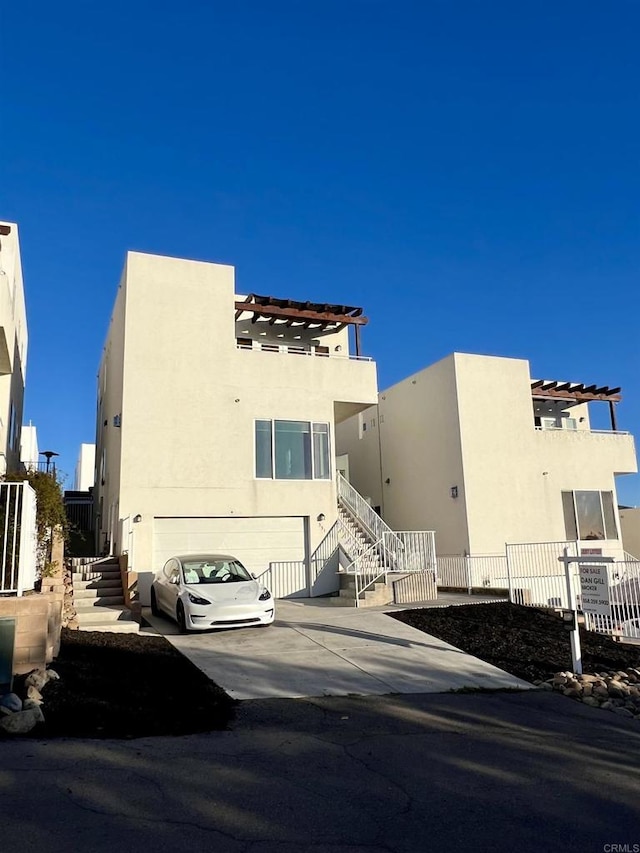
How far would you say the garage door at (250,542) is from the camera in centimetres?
1673

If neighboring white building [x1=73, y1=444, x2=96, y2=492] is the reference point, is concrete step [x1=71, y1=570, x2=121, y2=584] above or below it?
below

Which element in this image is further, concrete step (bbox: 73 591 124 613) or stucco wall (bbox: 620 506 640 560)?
stucco wall (bbox: 620 506 640 560)

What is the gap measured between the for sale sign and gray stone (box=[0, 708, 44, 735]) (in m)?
8.42

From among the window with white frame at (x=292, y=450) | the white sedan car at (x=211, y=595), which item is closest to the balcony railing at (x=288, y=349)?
the window with white frame at (x=292, y=450)

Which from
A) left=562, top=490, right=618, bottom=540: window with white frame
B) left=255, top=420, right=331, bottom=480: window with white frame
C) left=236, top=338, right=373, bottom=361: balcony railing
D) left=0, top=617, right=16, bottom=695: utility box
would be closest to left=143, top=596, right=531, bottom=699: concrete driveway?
left=0, top=617, right=16, bottom=695: utility box

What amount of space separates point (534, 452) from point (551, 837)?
19.0m

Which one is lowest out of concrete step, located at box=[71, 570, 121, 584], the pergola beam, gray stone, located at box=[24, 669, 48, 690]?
gray stone, located at box=[24, 669, 48, 690]

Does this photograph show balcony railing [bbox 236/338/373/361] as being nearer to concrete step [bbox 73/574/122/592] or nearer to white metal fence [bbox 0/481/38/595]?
concrete step [bbox 73/574/122/592]

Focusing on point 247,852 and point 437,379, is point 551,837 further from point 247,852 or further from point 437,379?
point 437,379

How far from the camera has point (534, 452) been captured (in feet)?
72.8

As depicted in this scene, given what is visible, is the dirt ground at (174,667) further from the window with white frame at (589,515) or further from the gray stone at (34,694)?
the window with white frame at (589,515)

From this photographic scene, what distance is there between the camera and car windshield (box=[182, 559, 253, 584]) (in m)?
12.6

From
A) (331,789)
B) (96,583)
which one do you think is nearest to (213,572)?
(96,583)

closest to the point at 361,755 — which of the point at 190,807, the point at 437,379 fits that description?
the point at 190,807
